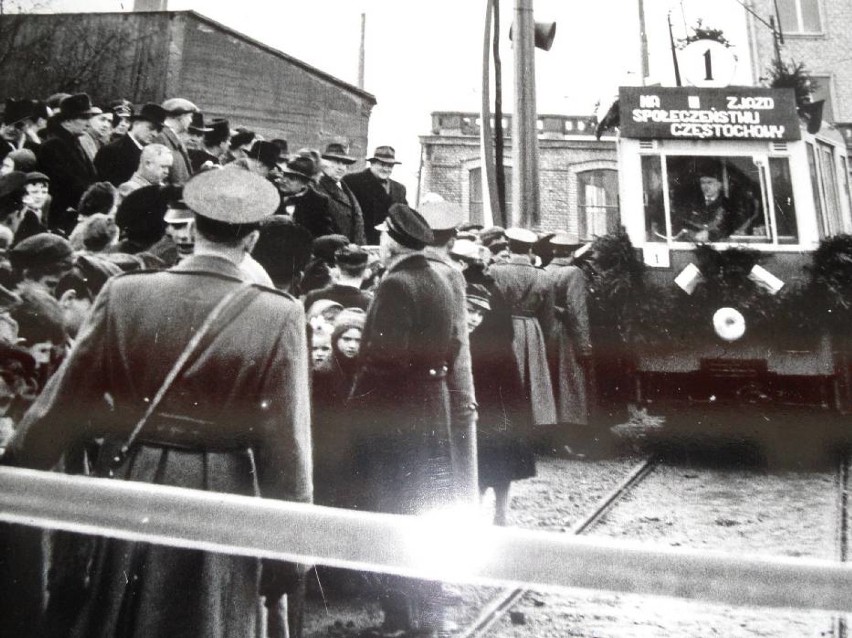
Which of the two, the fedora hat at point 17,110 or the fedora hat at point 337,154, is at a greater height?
the fedora hat at point 337,154

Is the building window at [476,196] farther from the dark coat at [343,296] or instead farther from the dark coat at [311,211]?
the dark coat at [343,296]

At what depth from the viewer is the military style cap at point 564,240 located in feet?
7.14

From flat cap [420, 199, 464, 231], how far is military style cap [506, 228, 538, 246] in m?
0.38

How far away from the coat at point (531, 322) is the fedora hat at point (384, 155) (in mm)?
602

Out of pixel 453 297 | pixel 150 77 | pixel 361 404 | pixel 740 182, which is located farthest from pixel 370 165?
pixel 740 182

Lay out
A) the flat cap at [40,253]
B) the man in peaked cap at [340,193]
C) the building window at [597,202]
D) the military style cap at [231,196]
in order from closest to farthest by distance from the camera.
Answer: the military style cap at [231,196] → the flat cap at [40,253] → the man in peaked cap at [340,193] → the building window at [597,202]

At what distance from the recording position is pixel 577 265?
2092mm

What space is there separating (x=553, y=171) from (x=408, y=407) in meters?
2.18

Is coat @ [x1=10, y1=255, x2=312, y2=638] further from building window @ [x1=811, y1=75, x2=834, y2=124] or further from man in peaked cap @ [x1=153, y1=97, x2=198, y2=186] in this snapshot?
building window @ [x1=811, y1=75, x2=834, y2=124]

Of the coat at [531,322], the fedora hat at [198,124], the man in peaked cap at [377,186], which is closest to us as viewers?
the coat at [531,322]

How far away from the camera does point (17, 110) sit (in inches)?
72.0

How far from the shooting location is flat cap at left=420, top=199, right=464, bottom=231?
167 centimetres

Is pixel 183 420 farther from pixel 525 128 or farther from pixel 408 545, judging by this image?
pixel 525 128

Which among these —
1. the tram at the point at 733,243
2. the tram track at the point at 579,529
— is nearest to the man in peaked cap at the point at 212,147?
the tram track at the point at 579,529
